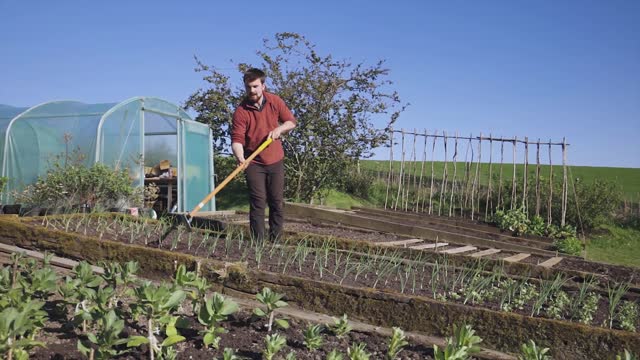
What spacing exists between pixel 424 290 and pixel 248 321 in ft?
4.04

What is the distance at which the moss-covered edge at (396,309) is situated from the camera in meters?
2.38

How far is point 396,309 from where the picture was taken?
274cm

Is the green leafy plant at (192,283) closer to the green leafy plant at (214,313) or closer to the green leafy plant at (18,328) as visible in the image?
the green leafy plant at (214,313)

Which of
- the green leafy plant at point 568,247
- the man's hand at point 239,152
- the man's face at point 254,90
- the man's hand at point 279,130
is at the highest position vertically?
the man's face at point 254,90

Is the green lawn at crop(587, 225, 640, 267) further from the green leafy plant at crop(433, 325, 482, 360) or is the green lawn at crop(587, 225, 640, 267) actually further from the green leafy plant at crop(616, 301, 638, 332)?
the green leafy plant at crop(433, 325, 482, 360)

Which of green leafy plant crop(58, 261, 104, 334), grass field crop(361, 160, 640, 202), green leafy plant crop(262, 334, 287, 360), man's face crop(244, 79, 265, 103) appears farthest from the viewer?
grass field crop(361, 160, 640, 202)

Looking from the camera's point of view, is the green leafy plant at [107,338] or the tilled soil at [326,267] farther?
the tilled soil at [326,267]

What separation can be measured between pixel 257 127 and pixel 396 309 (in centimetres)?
271

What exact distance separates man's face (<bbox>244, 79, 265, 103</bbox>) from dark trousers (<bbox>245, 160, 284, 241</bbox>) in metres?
0.62

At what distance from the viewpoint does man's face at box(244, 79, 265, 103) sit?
478cm

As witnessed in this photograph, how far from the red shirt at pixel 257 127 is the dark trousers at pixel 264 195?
9cm

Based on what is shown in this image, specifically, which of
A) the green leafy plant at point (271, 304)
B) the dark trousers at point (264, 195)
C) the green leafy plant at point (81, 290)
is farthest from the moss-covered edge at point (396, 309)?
the dark trousers at point (264, 195)

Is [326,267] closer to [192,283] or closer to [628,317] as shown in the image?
[192,283]

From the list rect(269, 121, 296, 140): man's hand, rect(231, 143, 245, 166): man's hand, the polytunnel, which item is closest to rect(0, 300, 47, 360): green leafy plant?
rect(231, 143, 245, 166): man's hand
